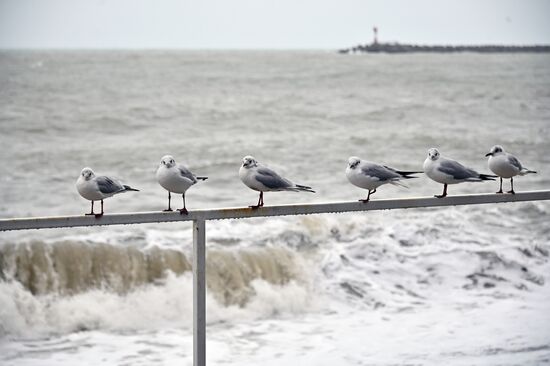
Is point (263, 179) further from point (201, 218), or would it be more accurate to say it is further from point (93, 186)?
point (93, 186)

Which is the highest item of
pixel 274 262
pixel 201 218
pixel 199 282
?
pixel 201 218

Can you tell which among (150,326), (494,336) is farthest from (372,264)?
(494,336)

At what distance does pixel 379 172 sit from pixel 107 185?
985 mm

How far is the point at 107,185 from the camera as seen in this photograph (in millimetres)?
3139

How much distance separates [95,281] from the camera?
7969 mm

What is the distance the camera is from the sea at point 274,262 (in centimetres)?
586

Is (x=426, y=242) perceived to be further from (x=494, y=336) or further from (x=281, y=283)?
(x=494, y=336)

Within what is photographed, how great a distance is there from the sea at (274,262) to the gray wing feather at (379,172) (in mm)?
1398

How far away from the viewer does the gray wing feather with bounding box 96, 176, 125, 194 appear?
312cm

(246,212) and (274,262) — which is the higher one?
(246,212)

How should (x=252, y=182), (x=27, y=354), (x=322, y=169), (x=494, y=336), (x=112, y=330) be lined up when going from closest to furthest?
(x=252, y=182) → (x=494, y=336) → (x=27, y=354) → (x=112, y=330) → (x=322, y=169)

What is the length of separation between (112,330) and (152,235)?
2610mm

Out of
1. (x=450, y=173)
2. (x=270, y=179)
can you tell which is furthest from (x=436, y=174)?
(x=270, y=179)

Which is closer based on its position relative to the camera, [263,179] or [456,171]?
[263,179]
